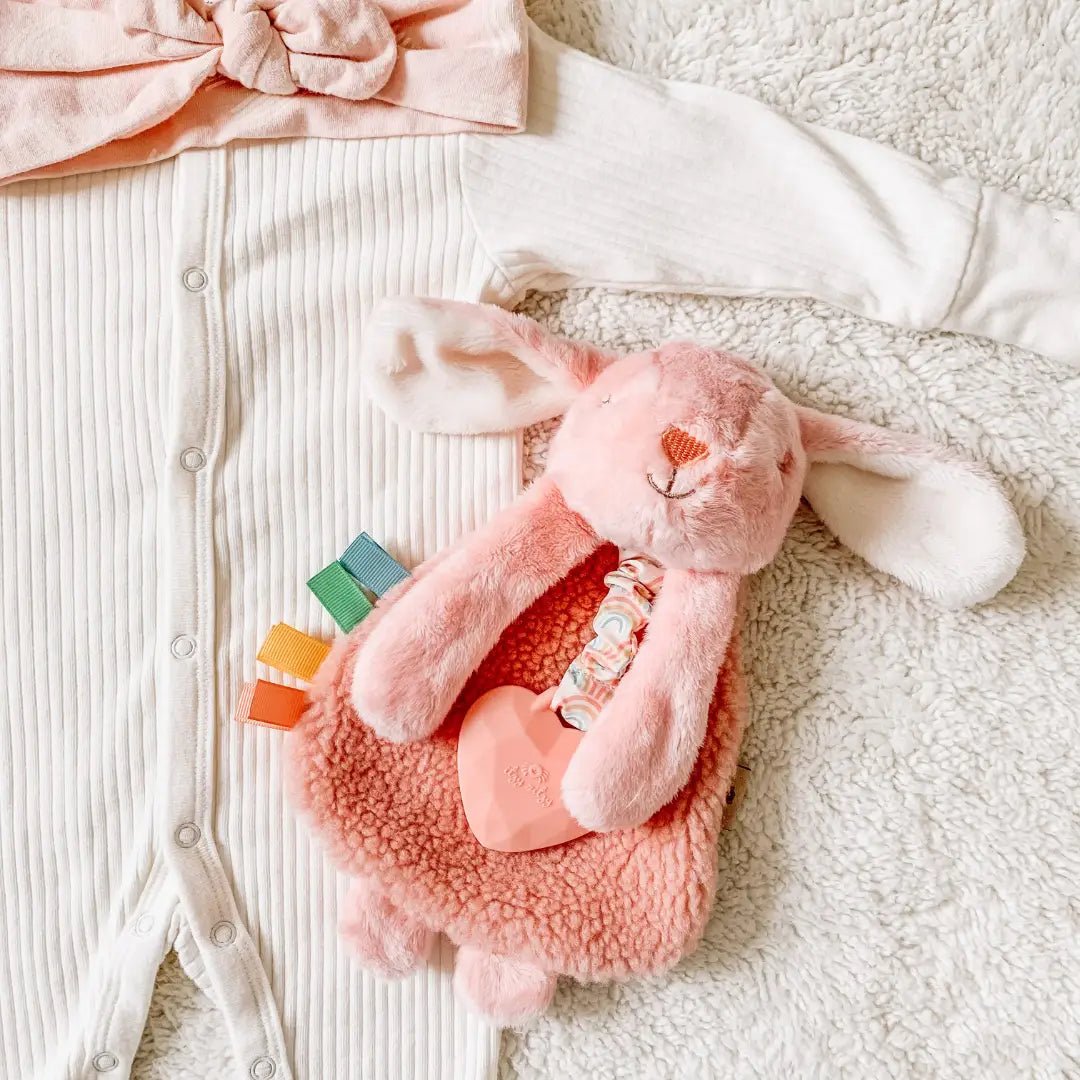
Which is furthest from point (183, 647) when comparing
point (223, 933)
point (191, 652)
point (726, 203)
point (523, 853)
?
point (726, 203)

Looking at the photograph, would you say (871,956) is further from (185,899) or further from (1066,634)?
(185,899)

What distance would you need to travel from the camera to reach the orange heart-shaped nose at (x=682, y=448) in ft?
2.64

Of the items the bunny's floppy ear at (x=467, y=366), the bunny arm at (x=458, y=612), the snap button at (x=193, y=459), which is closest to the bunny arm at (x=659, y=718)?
the bunny arm at (x=458, y=612)

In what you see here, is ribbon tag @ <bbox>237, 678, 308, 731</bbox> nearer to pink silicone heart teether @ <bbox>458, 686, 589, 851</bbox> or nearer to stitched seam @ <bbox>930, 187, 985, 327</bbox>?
pink silicone heart teether @ <bbox>458, 686, 589, 851</bbox>

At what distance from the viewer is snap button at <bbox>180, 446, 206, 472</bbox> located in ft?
3.19

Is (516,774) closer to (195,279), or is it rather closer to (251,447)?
(251,447)

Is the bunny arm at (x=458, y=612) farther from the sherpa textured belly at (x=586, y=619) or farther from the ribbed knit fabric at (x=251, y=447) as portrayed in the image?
the ribbed knit fabric at (x=251, y=447)

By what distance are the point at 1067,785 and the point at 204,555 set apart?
902 mm

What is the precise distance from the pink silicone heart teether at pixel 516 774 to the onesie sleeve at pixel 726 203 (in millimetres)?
450

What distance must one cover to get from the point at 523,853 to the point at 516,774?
0.08 m

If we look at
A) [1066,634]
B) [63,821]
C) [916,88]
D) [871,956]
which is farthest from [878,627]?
[63,821]

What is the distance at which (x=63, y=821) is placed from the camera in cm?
100

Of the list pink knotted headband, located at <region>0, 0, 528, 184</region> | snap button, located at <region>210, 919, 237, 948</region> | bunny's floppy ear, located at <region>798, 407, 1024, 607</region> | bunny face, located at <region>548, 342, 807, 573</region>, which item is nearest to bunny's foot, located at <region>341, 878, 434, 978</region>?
snap button, located at <region>210, 919, 237, 948</region>

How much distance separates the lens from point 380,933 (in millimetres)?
951
